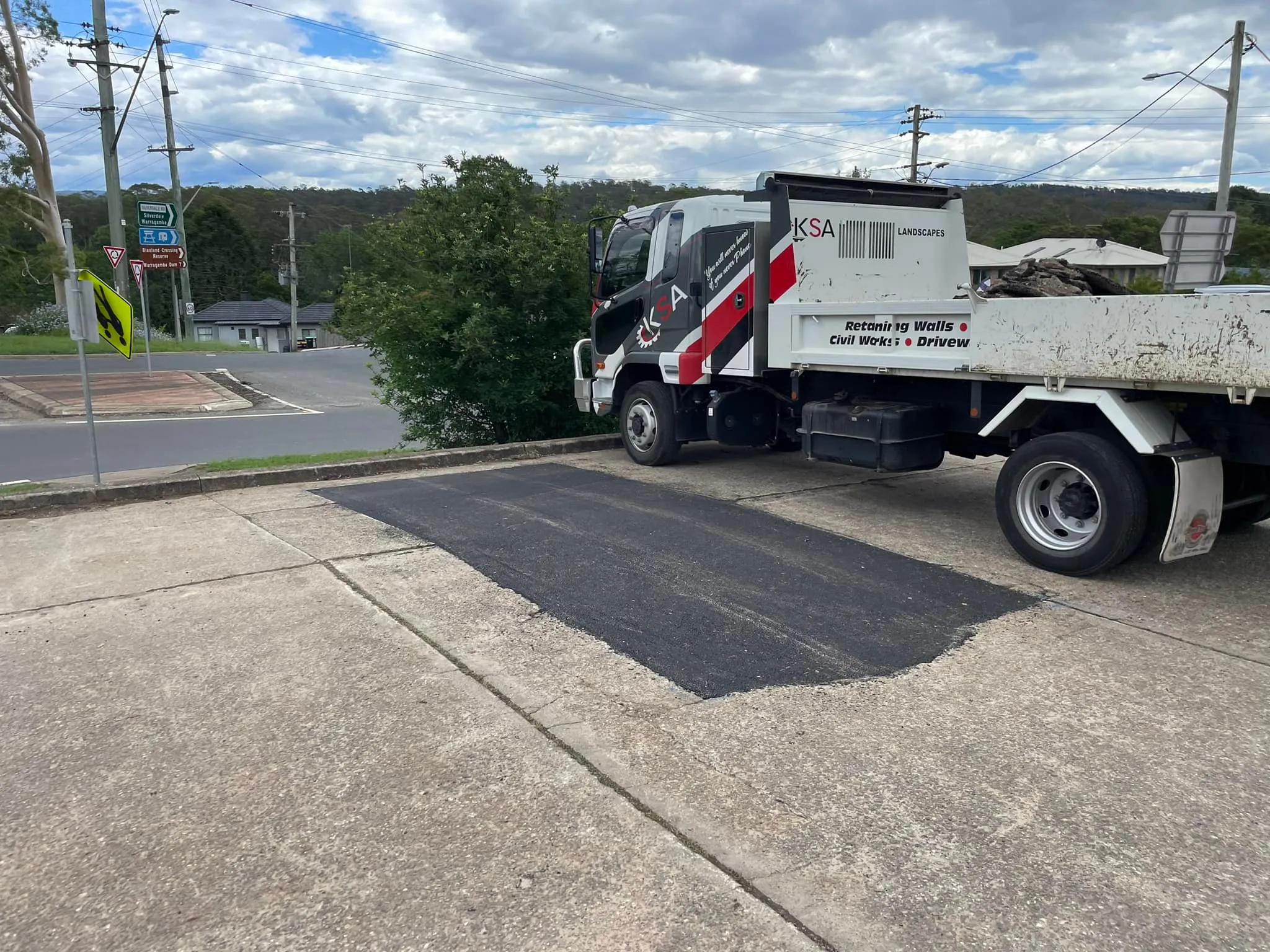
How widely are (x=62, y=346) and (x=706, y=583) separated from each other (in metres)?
34.8

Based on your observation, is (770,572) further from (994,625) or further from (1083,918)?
(1083,918)

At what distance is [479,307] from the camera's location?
11.6 meters

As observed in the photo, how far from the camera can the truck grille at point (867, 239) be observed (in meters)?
8.24

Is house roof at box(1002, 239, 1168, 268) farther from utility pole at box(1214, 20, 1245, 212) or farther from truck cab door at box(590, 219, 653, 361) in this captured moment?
truck cab door at box(590, 219, 653, 361)

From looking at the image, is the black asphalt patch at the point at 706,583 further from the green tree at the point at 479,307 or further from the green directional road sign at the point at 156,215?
the green directional road sign at the point at 156,215

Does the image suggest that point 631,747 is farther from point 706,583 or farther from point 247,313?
point 247,313

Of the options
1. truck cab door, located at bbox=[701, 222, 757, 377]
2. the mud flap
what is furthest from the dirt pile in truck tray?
truck cab door, located at bbox=[701, 222, 757, 377]

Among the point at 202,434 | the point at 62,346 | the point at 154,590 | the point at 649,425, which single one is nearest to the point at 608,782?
the point at 154,590

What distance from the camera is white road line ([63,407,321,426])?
1881 cm

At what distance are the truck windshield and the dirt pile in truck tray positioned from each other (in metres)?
3.68

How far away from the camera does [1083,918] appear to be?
2727 millimetres

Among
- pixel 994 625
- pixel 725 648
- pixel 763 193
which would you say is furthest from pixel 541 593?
pixel 763 193

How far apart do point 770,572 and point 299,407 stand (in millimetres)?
18954

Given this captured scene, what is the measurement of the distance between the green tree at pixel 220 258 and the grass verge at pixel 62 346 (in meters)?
57.3
